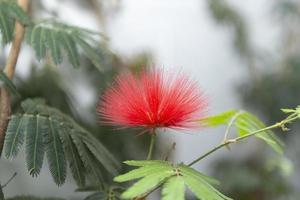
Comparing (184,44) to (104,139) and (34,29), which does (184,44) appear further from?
(34,29)

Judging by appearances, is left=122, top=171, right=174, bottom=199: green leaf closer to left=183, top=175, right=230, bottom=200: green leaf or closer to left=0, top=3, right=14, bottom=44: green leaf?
left=183, top=175, right=230, bottom=200: green leaf

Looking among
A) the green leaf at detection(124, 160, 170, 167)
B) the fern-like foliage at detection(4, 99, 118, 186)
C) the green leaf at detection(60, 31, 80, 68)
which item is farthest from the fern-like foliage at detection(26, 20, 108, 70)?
the green leaf at detection(124, 160, 170, 167)

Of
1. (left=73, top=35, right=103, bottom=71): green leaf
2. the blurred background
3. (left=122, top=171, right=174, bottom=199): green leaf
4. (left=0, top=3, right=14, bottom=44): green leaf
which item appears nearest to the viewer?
(left=122, top=171, right=174, bottom=199): green leaf

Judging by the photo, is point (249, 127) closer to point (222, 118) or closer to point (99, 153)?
point (222, 118)

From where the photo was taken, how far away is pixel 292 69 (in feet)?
9.62

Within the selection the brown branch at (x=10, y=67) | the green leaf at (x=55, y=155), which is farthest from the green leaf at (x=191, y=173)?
the brown branch at (x=10, y=67)

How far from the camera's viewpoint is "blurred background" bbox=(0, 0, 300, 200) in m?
2.63

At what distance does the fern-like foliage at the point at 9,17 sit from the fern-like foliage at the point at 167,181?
1.44 ft

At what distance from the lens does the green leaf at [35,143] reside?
0.85 meters

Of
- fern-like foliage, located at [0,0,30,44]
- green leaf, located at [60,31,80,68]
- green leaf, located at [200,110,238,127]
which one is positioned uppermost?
fern-like foliage, located at [0,0,30,44]

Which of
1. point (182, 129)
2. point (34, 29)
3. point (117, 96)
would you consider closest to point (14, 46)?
point (34, 29)

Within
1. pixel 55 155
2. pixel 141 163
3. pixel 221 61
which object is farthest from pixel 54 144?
pixel 221 61

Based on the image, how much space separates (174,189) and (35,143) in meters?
0.37

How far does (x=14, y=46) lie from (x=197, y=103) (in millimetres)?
517
